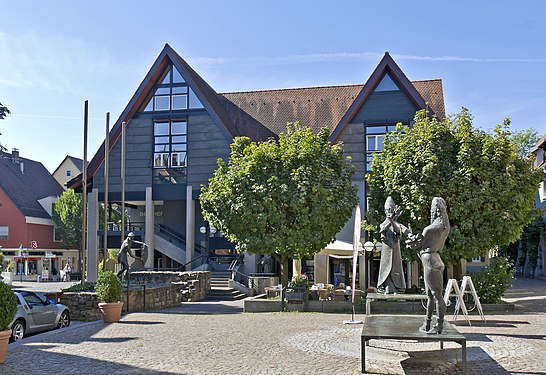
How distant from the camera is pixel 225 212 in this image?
20.6m

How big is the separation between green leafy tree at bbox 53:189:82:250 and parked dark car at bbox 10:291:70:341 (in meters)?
37.2

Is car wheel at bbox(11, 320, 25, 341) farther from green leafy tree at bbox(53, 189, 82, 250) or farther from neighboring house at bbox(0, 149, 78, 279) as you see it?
green leafy tree at bbox(53, 189, 82, 250)

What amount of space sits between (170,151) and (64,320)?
1737cm

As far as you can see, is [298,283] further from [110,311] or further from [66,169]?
[66,169]

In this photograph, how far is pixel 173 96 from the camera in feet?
109

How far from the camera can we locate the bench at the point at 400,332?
8.67m

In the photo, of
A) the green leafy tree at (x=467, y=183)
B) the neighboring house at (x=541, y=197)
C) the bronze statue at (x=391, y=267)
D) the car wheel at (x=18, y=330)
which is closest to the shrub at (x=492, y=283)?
the green leafy tree at (x=467, y=183)

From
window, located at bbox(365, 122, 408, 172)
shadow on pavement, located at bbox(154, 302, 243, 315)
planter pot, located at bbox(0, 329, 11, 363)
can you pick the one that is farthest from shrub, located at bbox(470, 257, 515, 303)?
planter pot, located at bbox(0, 329, 11, 363)

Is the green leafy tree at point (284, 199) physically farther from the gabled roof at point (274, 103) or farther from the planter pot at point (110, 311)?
the gabled roof at point (274, 103)

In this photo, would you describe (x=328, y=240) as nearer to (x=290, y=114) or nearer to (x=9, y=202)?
(x=290, y=114)

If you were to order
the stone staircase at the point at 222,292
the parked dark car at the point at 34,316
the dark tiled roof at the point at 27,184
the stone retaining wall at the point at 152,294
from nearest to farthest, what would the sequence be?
the parked dark car at the point at 34,316
the stone retaining wall at the point at 152,294
the stone staircase at the point at 222,292
the dark tiled roof at the point at 27,184

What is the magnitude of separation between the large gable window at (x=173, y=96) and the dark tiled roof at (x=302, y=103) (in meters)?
3.92

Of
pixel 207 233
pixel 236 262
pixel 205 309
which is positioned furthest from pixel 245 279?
pixel 205 309

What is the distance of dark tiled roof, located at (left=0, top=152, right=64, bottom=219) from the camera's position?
51938 mm
